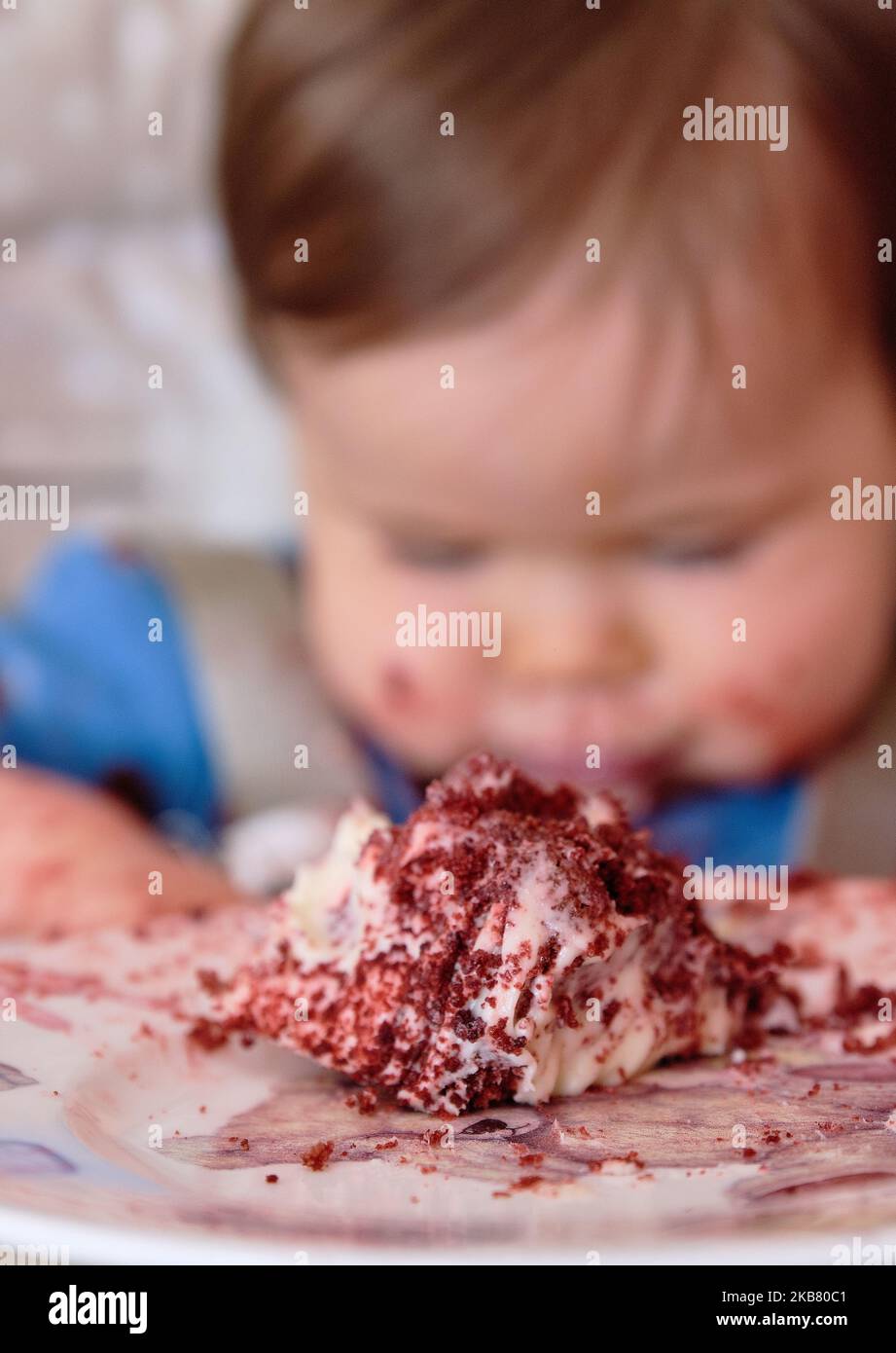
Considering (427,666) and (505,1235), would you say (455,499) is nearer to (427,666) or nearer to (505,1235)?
(427,666)

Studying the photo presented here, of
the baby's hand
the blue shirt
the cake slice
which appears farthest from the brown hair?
the cake slice

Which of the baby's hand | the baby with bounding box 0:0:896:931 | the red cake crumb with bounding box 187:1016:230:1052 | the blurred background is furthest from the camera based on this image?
the blurred background

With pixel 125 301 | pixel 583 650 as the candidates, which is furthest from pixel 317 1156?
pixel 125 301

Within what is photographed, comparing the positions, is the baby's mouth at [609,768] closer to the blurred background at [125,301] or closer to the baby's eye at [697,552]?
the baby's eye at [697,552]

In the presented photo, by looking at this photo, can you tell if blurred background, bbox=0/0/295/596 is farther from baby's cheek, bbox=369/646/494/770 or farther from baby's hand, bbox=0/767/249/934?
baby's hand, bbox=0/767/249/934

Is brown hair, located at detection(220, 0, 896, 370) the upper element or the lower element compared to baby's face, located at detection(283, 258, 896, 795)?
upper

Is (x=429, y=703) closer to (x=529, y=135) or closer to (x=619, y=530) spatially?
(x=619, y=530)

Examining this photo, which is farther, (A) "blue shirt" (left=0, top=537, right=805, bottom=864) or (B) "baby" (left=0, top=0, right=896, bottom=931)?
(A) "blue shirt" (left=0, top=537, right=805, bottom=864)

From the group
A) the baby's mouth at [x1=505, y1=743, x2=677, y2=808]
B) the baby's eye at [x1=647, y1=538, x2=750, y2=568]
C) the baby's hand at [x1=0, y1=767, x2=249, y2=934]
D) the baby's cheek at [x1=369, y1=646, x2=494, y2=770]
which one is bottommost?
the baby's hand at [x1=0, y1=767, x2=249, y2=934]

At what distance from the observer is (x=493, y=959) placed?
610 mm

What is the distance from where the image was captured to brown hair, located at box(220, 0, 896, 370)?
127 cm

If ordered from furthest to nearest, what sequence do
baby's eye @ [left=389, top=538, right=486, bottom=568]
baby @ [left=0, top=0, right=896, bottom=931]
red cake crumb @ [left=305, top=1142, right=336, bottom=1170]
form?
1. baby's eye @ [left=389, top=538, right=486, bottom=568]
2. baby @ [left=0, top=0, right=896, bottom=931]
3. red cake crumb @ [left=305, top=1142, right=336, bottom=1170]

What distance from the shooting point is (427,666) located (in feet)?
4.68

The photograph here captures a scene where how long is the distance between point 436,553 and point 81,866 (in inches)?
21.0
